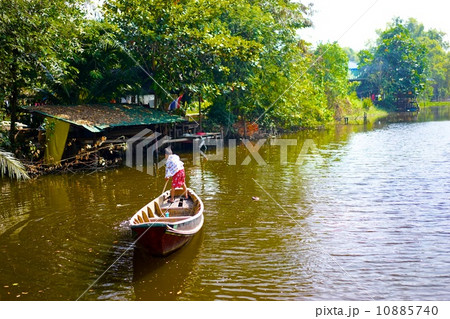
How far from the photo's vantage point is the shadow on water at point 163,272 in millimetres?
7734

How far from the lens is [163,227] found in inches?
338

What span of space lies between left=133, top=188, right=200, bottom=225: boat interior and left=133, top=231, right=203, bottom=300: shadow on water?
857mm

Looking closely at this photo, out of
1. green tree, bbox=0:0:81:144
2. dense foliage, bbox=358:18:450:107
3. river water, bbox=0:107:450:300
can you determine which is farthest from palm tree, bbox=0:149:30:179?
dense foliage, bbox=358:18:450:107

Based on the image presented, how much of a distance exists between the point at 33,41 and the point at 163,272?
11.0 m

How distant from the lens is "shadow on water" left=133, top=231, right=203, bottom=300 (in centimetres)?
773

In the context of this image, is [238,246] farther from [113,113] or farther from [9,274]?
[113,113]

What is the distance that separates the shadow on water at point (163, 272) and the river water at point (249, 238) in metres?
0.02

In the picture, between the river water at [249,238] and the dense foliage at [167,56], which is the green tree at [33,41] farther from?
the river water at [249,238]

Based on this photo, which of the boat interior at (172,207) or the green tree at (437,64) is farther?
the green tree at (437,64)

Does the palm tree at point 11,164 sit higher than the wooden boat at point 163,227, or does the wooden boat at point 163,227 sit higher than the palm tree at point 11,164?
the palm tree at point 11,164

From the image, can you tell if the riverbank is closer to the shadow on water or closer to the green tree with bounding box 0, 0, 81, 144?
the green tree with bounding box 0, 0, 81, 144

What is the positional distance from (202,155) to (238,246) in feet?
45.6
